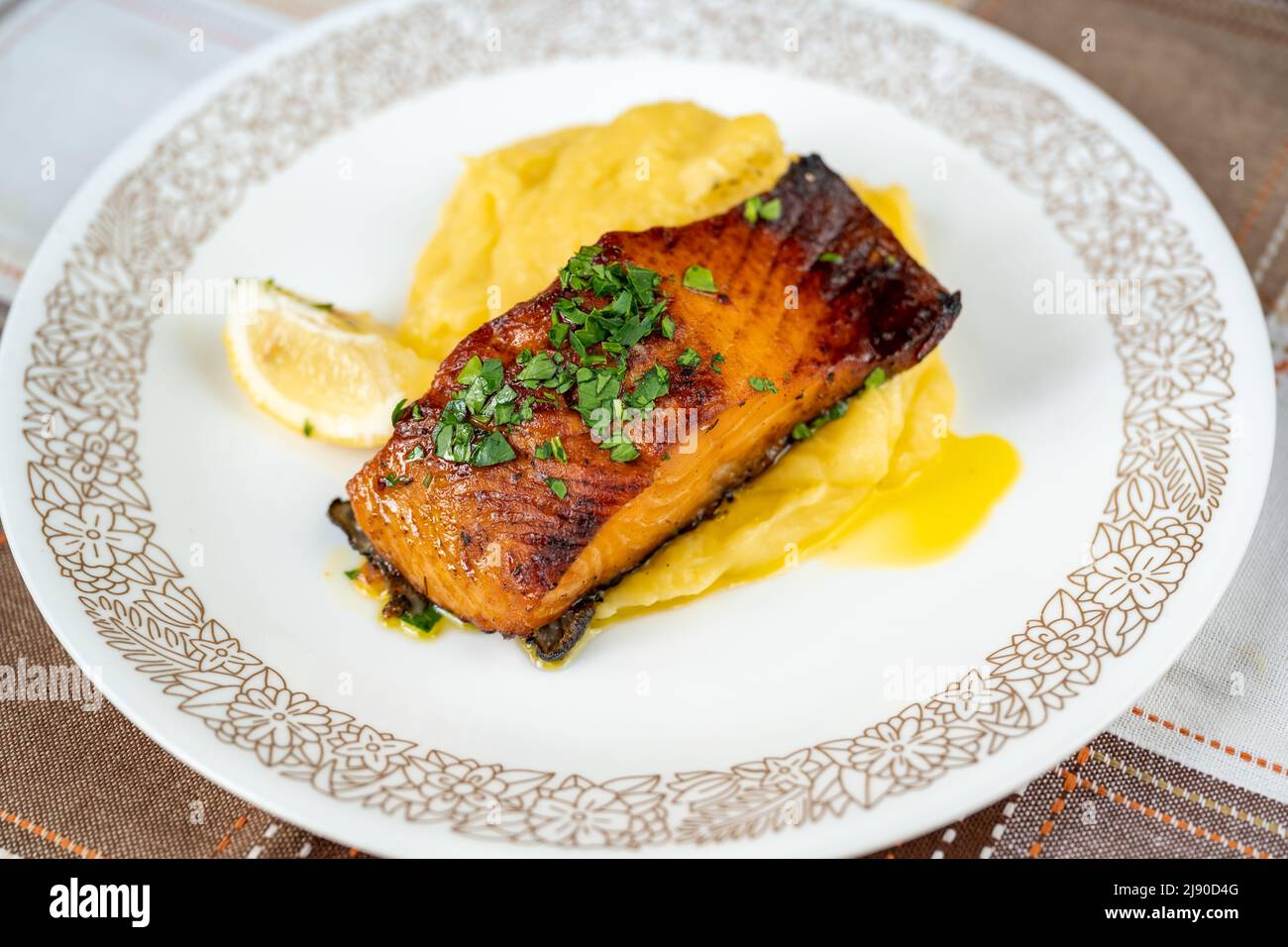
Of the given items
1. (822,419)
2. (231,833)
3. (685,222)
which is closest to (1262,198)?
(822,419)

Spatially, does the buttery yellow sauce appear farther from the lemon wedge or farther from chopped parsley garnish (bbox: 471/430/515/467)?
A: chopped parsley garnish (bbox: 471/430/515/467)


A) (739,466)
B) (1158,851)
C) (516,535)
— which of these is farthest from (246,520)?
(1158,851)

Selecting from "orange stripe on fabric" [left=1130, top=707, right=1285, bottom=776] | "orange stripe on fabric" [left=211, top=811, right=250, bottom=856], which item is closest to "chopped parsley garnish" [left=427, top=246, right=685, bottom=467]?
"orange stripe on fabric" [left=211, top=811, right=250, bottom=856]

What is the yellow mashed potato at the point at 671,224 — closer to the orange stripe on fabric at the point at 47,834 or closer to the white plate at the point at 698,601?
the white plate at the point at 698,601

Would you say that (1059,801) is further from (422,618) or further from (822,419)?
(422,618)

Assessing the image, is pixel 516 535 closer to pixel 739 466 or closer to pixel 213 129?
pixel 739 466

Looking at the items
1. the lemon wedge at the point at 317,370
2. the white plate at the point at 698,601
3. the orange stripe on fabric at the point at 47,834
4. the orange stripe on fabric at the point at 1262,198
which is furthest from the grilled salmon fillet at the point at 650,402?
the orange stripe on fabric at the point at 1262,198
